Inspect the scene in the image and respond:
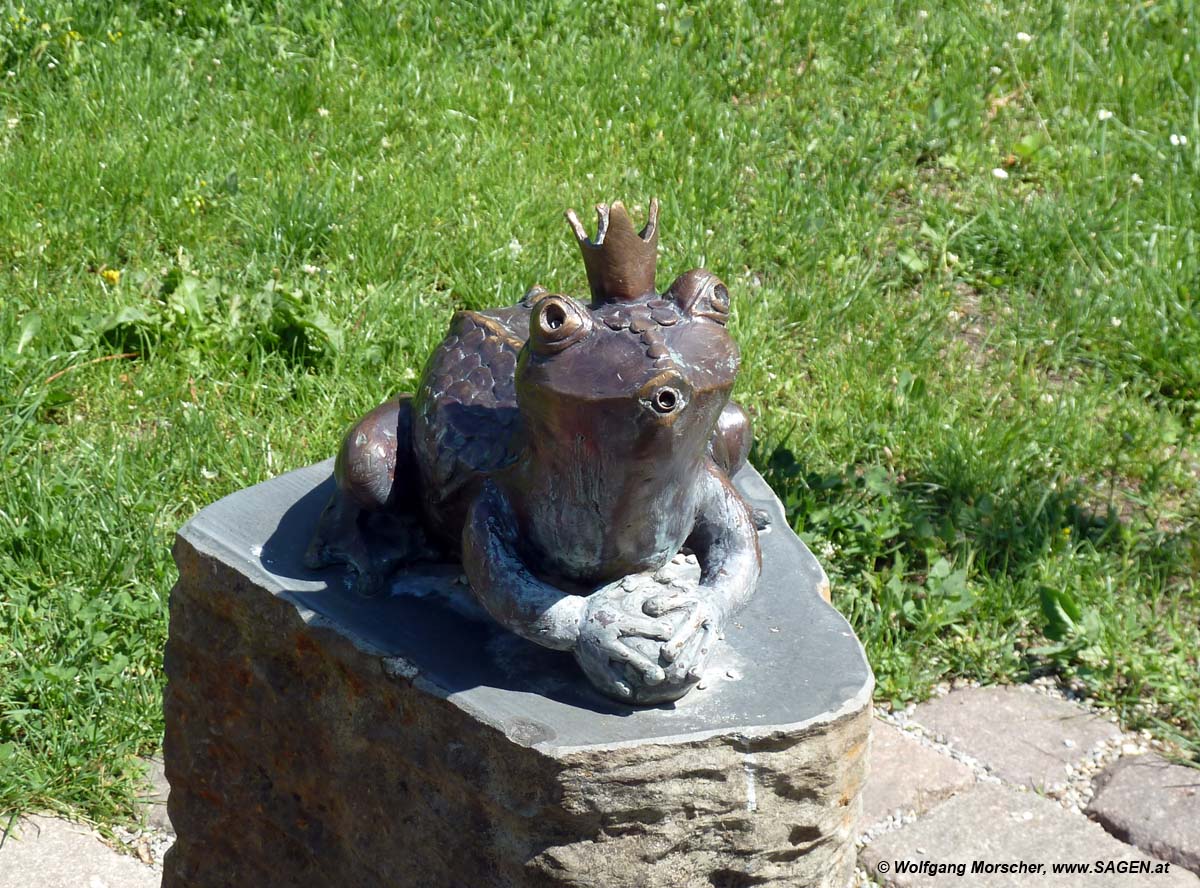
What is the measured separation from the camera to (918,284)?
5.18 m

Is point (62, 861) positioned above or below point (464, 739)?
below

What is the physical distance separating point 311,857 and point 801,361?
2533mm

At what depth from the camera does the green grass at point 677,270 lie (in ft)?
12.6

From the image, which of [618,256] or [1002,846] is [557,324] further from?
[1002,846]

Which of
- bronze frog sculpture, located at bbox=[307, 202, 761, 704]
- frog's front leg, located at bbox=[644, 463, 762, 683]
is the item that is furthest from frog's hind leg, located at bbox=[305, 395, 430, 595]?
frog's front leg, located at bbox=[644, 463, 762, 683]

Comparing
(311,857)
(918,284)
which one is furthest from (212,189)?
(311,857)

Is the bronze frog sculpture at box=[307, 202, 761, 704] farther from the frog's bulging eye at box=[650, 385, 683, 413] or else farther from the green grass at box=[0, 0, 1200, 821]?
the green grass at box=[0, 0, 1200, 821]

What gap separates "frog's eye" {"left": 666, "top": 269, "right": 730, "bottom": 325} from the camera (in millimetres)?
2178

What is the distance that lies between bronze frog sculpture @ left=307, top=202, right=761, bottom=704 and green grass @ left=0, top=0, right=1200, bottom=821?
1.36 meters

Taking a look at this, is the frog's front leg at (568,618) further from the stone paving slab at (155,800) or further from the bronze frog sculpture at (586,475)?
the stone paving slab at (155,800)

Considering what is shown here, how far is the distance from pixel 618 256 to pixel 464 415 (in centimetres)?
44

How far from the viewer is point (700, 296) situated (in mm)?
2188

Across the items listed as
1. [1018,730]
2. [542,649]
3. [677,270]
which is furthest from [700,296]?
[677,270]

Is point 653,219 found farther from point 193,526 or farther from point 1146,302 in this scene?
point 1146,302
